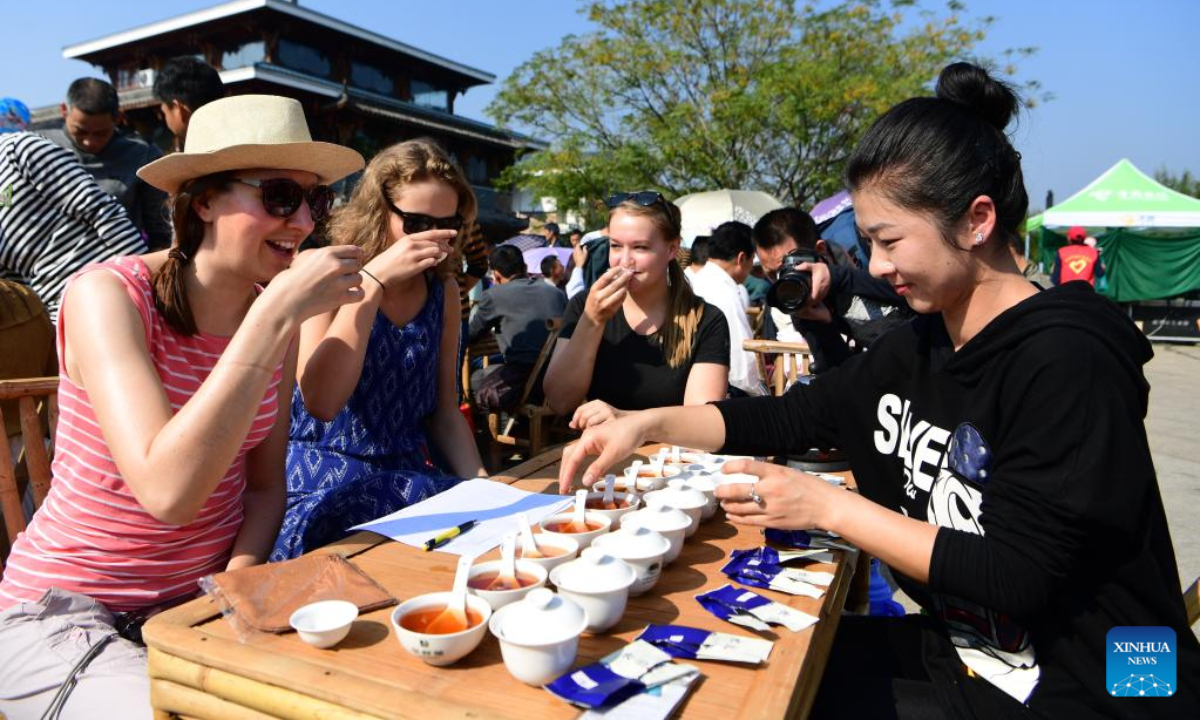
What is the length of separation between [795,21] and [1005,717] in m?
17.2

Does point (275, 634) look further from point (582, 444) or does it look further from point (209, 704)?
point (582, 444)

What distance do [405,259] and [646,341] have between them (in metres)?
1.22

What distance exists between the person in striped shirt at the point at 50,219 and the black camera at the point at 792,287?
8.35ft

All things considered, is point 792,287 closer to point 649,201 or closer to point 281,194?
point 649,201

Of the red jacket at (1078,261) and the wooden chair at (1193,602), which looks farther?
the red jacket at (1078,261)

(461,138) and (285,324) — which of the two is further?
(461,138)

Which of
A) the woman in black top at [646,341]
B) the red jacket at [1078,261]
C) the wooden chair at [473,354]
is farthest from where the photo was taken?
the red jacket at [1078,261]

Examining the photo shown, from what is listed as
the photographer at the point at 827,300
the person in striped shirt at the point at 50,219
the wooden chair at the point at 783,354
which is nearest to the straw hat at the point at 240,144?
the person in striped shirt at the point at 50,219

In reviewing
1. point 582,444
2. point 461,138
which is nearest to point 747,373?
point 582,444

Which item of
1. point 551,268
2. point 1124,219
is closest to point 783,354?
point 551,268

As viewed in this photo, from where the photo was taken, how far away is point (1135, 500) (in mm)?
1266

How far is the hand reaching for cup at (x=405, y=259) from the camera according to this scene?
228 cm

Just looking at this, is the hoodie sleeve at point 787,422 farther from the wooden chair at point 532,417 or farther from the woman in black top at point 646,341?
the wooden chair at point 532,417

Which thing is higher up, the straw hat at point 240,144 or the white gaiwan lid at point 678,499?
the straw hat at point 240,144
